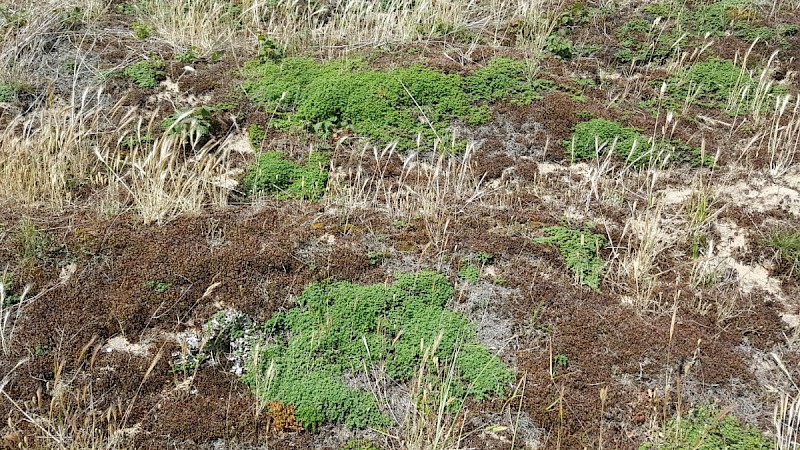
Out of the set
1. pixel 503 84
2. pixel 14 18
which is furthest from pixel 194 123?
pixel 14 18

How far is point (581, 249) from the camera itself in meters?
5.18

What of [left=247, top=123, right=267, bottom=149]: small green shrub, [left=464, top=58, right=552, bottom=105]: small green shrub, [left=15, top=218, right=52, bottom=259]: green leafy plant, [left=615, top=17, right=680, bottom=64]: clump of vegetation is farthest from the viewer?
[left=615, top=17, right=680, bottom=64]: clump of vegetation

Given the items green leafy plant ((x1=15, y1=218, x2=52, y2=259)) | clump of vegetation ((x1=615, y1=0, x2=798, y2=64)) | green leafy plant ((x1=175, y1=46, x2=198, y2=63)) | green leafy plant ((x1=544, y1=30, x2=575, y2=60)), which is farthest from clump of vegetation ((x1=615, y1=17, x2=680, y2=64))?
green leafy plant ((x1=15, y1=218, x2=52, y2=259))

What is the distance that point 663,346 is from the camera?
4375 mm

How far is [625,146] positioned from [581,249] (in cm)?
176

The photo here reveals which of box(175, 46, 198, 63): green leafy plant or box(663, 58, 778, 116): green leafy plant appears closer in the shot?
box(663, 58, 778, 116): green leafy plant

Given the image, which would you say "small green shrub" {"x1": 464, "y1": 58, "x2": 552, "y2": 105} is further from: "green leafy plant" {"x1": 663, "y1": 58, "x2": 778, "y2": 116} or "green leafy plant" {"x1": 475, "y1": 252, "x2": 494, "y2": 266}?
"green leafy plant" {"x1": 475, "y1": 252, "x2": 494, "y2": 266}

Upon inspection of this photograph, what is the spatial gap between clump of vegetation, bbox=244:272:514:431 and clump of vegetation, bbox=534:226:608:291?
3.46ft

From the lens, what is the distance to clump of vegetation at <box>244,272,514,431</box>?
13.1ft

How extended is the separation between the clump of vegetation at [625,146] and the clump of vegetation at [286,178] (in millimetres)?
2502

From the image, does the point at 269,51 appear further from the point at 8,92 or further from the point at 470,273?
the point at 470,273

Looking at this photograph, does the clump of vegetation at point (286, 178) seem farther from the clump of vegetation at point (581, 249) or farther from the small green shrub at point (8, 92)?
the small green shrub at point (8, 92)

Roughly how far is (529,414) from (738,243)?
274 centimetres

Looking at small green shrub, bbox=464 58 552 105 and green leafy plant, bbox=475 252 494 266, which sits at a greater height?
small green shrub, bbox=464 58 552 105
